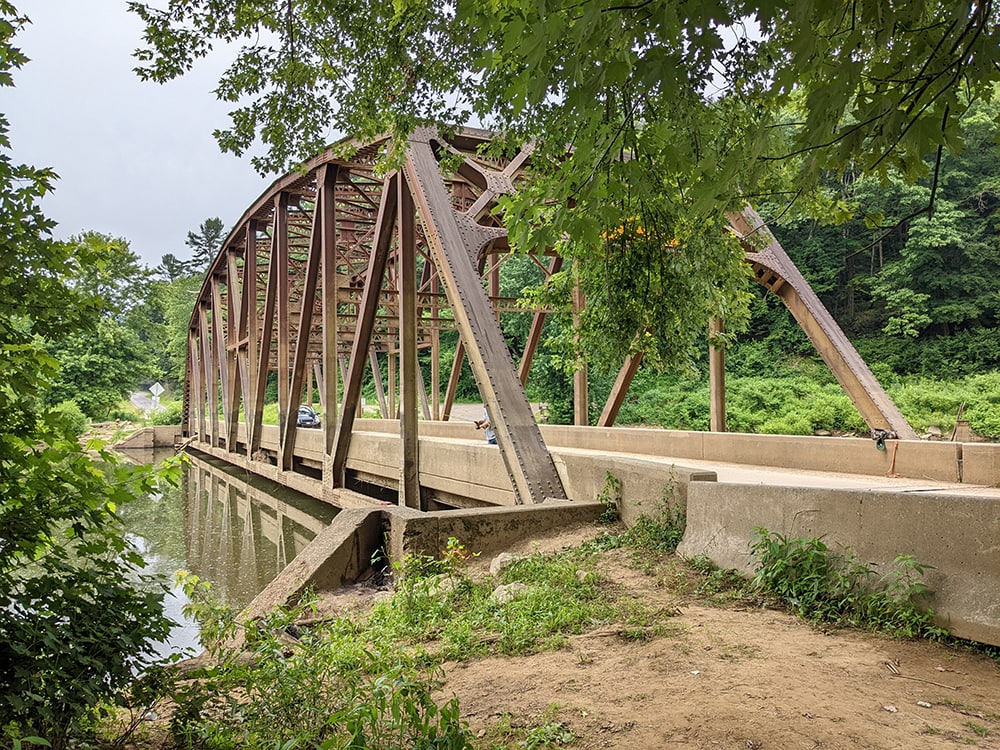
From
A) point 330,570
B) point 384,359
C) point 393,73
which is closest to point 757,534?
point 330,570

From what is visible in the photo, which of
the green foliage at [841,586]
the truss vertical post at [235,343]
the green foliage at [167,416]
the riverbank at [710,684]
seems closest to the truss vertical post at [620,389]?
the green foliage at [841,586]

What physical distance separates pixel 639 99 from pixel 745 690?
298 cm

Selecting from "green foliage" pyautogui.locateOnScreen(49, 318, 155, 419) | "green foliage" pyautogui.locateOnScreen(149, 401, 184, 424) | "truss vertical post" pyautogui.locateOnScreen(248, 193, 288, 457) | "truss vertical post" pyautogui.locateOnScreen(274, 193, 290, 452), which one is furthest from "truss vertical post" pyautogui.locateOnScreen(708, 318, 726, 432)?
"green foliage" pyautogui.locateOnScreen(149, 401, 184, 424)

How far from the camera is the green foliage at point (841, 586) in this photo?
11.9 feet

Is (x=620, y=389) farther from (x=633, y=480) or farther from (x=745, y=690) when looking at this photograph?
(x=745, y=690)

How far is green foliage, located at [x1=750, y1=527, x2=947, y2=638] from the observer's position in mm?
3623

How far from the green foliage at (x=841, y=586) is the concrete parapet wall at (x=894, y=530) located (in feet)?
0.26

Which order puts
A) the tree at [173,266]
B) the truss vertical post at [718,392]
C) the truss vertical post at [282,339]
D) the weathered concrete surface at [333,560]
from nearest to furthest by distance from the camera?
the weathered concrete surface at [333,560] < the truss vertical post at [718,392] < the truss vertical post at [282,339] < the tree at [173,266]

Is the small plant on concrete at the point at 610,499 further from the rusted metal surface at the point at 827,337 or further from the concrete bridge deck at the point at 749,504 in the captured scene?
the rusted metal surface at the point at 827,337

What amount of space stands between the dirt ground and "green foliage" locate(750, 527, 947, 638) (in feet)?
0.45

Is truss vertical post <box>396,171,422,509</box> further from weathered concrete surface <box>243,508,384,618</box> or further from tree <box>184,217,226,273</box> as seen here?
tree <box>184,217,226,273</box>

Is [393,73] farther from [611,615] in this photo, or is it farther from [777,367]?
[777,367]

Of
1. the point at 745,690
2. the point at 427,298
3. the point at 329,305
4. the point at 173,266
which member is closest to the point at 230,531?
the point at 329,305

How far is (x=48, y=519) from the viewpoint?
9.34ft
